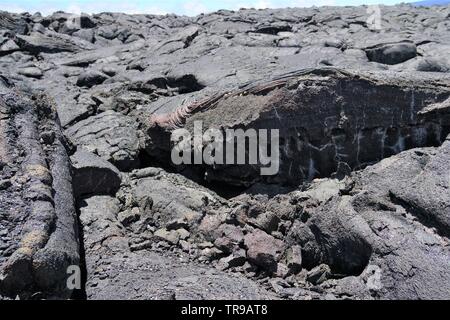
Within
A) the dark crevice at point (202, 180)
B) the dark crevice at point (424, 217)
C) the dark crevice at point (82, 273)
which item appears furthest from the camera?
the dark crevice at point (202, 180)

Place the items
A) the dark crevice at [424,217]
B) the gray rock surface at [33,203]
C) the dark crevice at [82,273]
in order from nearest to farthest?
the gray rock surface at [33,203], the dark crevice at [82,273], the dark crevice at [424,217]

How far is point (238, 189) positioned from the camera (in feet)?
16.5

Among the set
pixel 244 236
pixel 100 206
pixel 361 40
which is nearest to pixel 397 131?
pixel 244 236

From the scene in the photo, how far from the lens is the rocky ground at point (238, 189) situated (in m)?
3.48

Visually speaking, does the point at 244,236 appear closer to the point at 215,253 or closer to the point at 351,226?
the point at 215,253

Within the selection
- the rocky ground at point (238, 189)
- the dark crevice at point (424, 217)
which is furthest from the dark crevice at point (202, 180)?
the dark crevice at point (424, 217)

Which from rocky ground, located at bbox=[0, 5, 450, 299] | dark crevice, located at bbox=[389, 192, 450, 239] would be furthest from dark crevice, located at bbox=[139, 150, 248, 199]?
dark crevice, located at bbox=[389, 192, 450, 239]

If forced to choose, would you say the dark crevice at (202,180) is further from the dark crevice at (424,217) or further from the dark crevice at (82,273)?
the dark crevice at (424,217)

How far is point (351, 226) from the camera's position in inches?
155

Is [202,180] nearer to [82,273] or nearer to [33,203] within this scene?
[82,273]

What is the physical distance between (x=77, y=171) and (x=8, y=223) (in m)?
1.48

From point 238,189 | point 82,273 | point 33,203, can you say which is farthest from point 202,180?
point 33,203

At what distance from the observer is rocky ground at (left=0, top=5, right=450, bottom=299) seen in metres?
3.48

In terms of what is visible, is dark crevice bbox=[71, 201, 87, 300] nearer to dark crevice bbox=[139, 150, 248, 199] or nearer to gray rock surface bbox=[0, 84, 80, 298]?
gray rock surface bbox=[0, 84, 80, 298]
